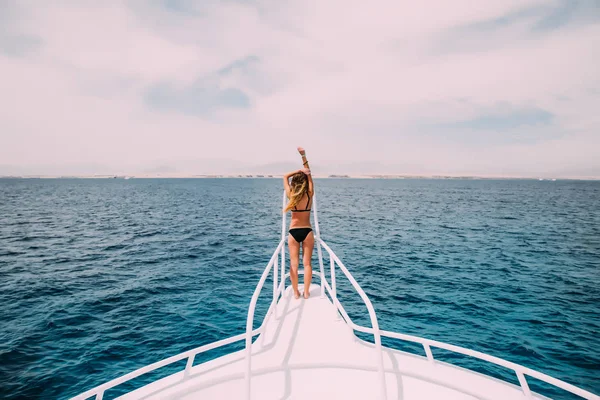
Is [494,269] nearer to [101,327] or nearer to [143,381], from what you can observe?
[143,381]

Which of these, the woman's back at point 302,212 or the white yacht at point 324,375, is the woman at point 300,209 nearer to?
the woman's back at point 302,212

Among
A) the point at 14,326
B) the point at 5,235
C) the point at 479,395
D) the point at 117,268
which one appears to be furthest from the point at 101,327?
the point at 5,235

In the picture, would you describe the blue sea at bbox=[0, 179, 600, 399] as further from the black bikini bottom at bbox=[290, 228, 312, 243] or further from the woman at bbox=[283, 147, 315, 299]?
the black bikini bottom at bbox=[290, 228, 312, 243]

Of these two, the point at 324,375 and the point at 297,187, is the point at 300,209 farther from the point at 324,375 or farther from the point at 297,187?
the point at 324,375

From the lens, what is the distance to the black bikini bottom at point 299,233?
5691 mm

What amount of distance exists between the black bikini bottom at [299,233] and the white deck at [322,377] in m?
1.66

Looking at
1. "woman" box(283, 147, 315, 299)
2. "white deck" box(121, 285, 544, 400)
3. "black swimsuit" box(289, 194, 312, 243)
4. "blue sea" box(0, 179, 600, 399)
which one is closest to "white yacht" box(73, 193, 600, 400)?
"white deck" box(121, 285, 544, 400)

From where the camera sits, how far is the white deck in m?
3.58

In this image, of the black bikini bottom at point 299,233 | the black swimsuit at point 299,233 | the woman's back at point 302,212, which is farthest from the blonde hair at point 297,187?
the black bikini bottom at point 299,233

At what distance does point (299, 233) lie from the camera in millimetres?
5703

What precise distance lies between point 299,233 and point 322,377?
8.06 ft

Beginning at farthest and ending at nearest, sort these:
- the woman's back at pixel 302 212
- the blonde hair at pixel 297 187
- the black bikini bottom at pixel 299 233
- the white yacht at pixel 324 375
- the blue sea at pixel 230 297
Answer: the blue sea at pixel 230 297 < the black bikini bottom at pixel 299 233 < the woman's back at pixel 302 212 < the blonde hair at pixel 297 187 < the white yacht at pixel 324 375

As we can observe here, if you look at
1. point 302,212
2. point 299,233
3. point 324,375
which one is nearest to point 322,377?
point 324,375

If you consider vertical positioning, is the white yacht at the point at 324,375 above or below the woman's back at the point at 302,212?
below
